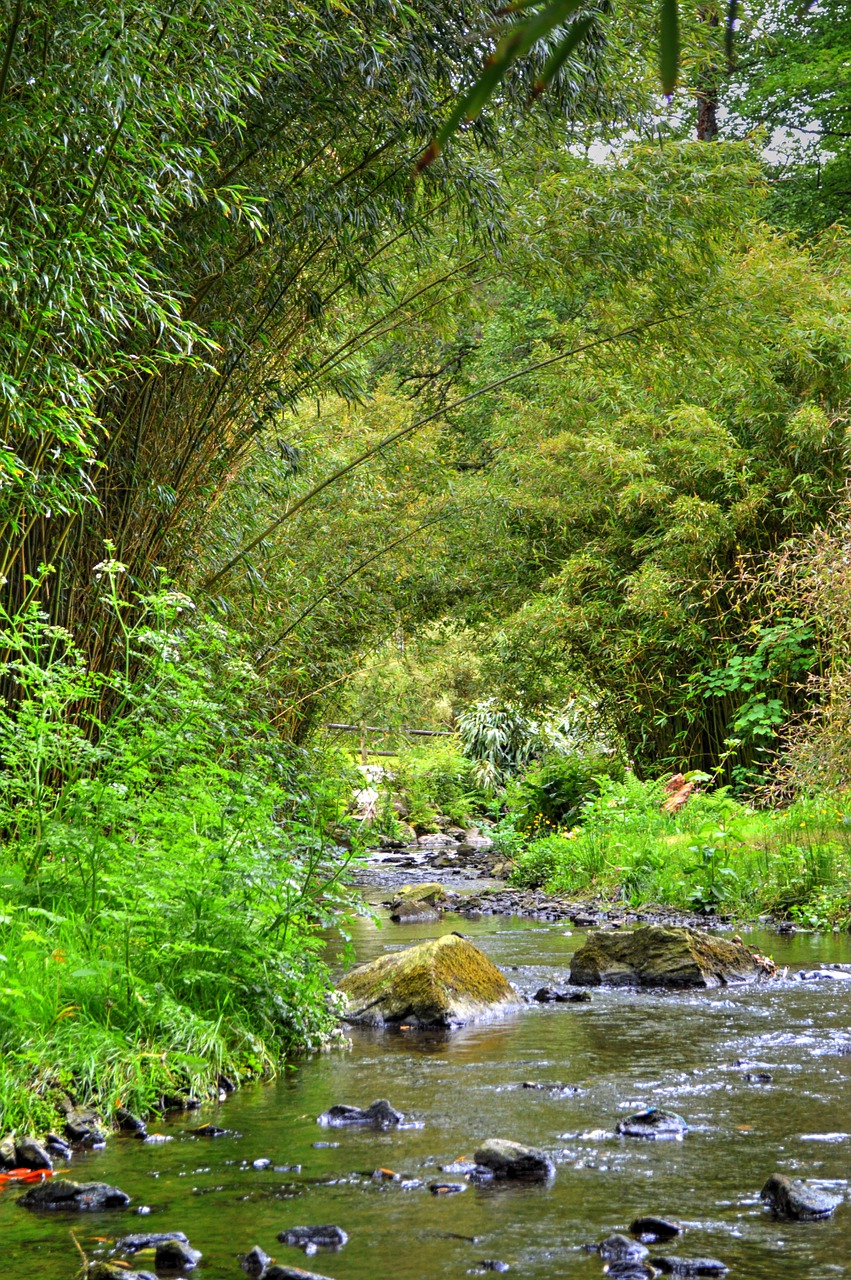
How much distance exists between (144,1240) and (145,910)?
6.06 ft

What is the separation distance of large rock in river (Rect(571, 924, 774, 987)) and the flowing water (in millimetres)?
817

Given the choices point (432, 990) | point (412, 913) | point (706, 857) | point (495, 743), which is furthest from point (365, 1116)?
point (495, 743)

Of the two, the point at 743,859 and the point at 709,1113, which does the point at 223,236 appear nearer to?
the point at 709,1113

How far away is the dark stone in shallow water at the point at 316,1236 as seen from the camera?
2648mm

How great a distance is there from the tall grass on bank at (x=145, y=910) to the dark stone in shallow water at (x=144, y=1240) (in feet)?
3.69

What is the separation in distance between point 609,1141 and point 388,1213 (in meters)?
0.82

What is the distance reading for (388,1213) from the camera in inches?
112

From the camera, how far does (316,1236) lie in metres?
2.67

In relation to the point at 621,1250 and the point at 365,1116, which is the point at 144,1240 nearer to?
the point at 621,1250

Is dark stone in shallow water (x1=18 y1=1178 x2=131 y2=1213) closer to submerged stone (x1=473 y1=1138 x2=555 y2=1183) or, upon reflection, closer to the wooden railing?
submerged stone (x1=473 y1=1138 x2=555 y2=1183)

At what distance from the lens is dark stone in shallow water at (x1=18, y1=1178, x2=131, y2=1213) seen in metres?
2.95

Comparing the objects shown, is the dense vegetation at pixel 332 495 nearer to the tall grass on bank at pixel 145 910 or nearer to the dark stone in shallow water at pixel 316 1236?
the tall grass on bank at pixel 145 910

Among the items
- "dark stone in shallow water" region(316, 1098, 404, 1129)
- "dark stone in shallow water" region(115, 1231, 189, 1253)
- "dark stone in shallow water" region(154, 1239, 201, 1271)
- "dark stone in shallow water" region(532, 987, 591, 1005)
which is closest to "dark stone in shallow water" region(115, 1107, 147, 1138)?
"dark stone in shallow water" region(316, 1098, 404, 1129)

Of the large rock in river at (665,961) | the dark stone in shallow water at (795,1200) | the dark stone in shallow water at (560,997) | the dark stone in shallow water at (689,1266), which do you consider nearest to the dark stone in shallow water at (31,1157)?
the dark stone in shallow water at (689,1266)
